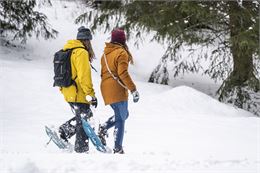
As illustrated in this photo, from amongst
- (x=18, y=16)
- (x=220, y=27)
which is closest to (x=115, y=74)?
(x=220, y=27)

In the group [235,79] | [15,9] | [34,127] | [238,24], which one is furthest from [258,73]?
[15,9]

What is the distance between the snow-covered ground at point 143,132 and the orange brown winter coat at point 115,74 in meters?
0.82

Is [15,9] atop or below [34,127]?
atop

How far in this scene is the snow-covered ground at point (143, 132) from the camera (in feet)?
14.9

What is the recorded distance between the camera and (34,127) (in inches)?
326

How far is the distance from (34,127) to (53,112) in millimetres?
1387

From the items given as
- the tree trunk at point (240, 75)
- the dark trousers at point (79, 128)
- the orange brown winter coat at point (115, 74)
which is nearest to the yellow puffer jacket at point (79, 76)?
the dark trousers at point (79, 128)

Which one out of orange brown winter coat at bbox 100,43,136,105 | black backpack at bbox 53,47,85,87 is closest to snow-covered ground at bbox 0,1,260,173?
orange brown winter coat at bbox 100,43,136,105

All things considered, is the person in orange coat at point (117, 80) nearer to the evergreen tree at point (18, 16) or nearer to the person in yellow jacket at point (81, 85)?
the person in yellow jacket at point (81, 85)

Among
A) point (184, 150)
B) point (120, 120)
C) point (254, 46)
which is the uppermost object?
point (254, 46)

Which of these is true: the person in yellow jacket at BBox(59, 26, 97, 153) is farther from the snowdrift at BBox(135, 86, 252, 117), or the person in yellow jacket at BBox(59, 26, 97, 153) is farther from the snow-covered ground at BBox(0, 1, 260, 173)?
the snowdrift at BBox(135, 86, 252, 117)

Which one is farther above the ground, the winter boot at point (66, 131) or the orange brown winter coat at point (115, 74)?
the orange brown winter coat at point (115, 74)

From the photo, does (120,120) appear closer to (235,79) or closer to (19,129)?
(19,129)

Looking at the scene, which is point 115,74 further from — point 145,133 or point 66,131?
point 145,133
